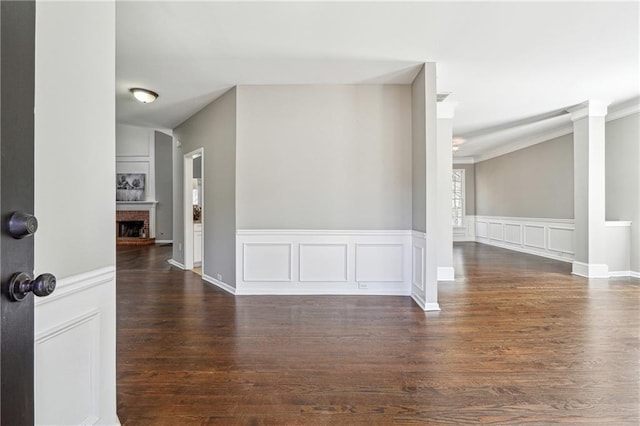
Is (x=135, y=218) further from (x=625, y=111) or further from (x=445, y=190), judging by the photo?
(x=625, y=111)

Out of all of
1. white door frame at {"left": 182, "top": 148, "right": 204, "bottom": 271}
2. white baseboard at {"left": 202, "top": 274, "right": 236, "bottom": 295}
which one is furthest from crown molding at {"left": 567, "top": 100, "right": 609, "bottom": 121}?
white door frame at {"left": 182, "top": 148, "right": 204, "bottom": 271}

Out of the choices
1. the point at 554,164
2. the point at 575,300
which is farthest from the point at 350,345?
the point at 554,164

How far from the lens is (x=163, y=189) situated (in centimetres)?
977

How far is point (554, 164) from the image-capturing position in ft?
21.9

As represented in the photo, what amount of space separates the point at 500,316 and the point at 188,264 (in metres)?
4.80

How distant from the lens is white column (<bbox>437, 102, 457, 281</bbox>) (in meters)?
4.86

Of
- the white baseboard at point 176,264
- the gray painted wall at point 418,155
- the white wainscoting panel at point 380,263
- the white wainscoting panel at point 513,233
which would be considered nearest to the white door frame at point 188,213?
the white baseboard at point 176,264

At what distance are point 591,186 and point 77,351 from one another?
628cm

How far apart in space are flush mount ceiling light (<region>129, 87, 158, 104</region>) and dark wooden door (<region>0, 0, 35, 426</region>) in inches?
150

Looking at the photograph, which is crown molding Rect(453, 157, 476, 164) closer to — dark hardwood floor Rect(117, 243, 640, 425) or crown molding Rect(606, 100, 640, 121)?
crown molding Rect(606, 100, 640, 121)

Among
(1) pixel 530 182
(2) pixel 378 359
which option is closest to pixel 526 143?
(1) pixel 530 182

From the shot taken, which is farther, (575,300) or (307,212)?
(307,212)

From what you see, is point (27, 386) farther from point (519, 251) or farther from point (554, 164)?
point (519, 251)

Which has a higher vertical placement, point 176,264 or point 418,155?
point 418,155
